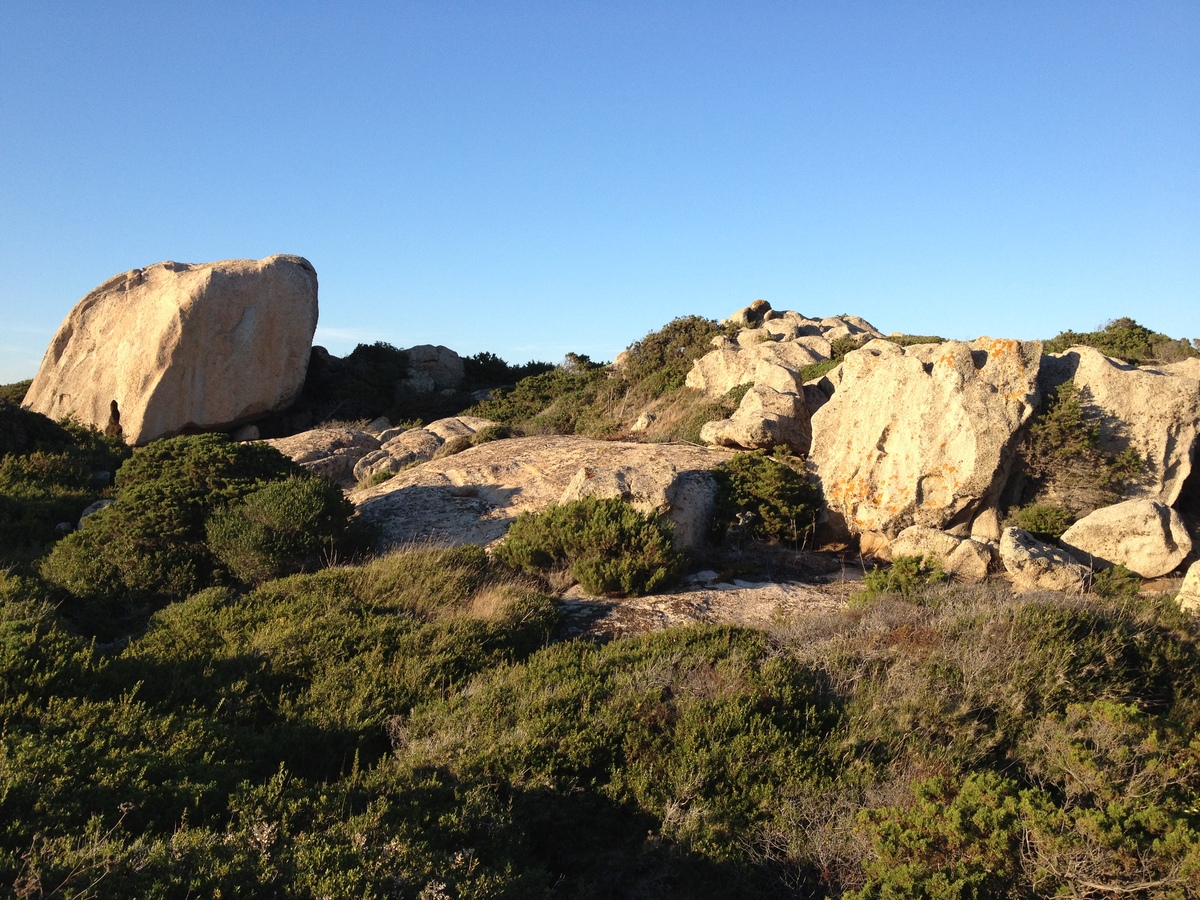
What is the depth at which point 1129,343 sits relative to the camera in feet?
64.6

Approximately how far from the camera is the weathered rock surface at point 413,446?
14.6 m

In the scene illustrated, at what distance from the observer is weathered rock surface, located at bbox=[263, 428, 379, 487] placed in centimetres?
1471

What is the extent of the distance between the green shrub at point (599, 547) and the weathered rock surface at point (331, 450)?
5463 mm

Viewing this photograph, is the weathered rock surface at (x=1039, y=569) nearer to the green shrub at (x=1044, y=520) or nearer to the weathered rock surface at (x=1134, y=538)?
the weathered rock surface at (x=1134, y=538)

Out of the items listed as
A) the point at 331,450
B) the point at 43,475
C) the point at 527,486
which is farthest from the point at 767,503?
the point at 43,475

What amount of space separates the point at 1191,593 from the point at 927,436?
3387 mm

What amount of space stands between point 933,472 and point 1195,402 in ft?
12.7

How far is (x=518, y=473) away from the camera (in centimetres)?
1277

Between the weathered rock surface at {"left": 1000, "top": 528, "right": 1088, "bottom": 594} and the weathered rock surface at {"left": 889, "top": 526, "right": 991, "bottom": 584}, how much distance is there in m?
0.31

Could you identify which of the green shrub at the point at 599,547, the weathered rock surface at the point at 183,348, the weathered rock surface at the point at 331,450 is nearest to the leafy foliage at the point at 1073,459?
the green shrub at the point at 599,547

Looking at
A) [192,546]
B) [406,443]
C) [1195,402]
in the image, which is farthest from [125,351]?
[1195,402]

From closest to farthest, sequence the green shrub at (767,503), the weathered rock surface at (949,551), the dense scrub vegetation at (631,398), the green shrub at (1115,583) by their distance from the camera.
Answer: the green shrub at (1115,583) < the weathered rock surface at (949,551) < the green shrub at (767,503) < the dense scrub vegetation at (631,398)

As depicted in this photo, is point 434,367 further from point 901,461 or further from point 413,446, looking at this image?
point 901,461

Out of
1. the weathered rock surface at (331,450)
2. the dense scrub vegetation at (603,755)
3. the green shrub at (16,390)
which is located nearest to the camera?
the dense scrub vegetation at (603,755)
